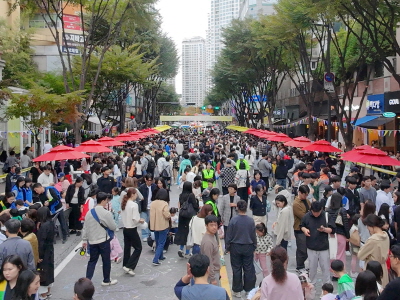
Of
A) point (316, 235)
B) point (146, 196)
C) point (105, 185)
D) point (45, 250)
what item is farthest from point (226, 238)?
point (105, 185)

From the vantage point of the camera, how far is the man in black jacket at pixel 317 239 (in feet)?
23.2

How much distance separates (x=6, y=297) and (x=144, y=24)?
19.0 m

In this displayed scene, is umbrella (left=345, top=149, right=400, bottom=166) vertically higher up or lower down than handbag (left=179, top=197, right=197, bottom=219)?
higher up

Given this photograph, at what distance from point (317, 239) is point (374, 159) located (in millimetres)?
5120

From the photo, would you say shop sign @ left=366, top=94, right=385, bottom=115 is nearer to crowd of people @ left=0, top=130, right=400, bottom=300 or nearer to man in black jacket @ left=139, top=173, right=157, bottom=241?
crowd of people @ left=0, top=130, right=400, bottom=300

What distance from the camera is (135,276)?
8.27 m

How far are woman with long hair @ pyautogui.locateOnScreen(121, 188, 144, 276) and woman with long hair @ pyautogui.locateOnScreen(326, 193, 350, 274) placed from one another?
124 inches

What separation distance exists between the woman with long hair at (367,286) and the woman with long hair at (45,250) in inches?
172

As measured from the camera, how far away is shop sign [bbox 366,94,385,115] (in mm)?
27000

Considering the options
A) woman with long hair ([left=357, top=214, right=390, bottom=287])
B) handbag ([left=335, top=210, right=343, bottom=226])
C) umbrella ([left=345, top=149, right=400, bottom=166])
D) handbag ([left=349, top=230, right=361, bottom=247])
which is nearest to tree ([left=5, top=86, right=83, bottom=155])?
umbrella ([left=345, top=149, right=400, bottom=166])

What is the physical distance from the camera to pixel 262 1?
87188mm

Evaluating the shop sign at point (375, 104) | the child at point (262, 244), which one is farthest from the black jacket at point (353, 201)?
the shop sign at point (375, 104)

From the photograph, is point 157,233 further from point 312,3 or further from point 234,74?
point 234,74

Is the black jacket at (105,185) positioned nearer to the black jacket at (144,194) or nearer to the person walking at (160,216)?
the black jacket at (144,194)
